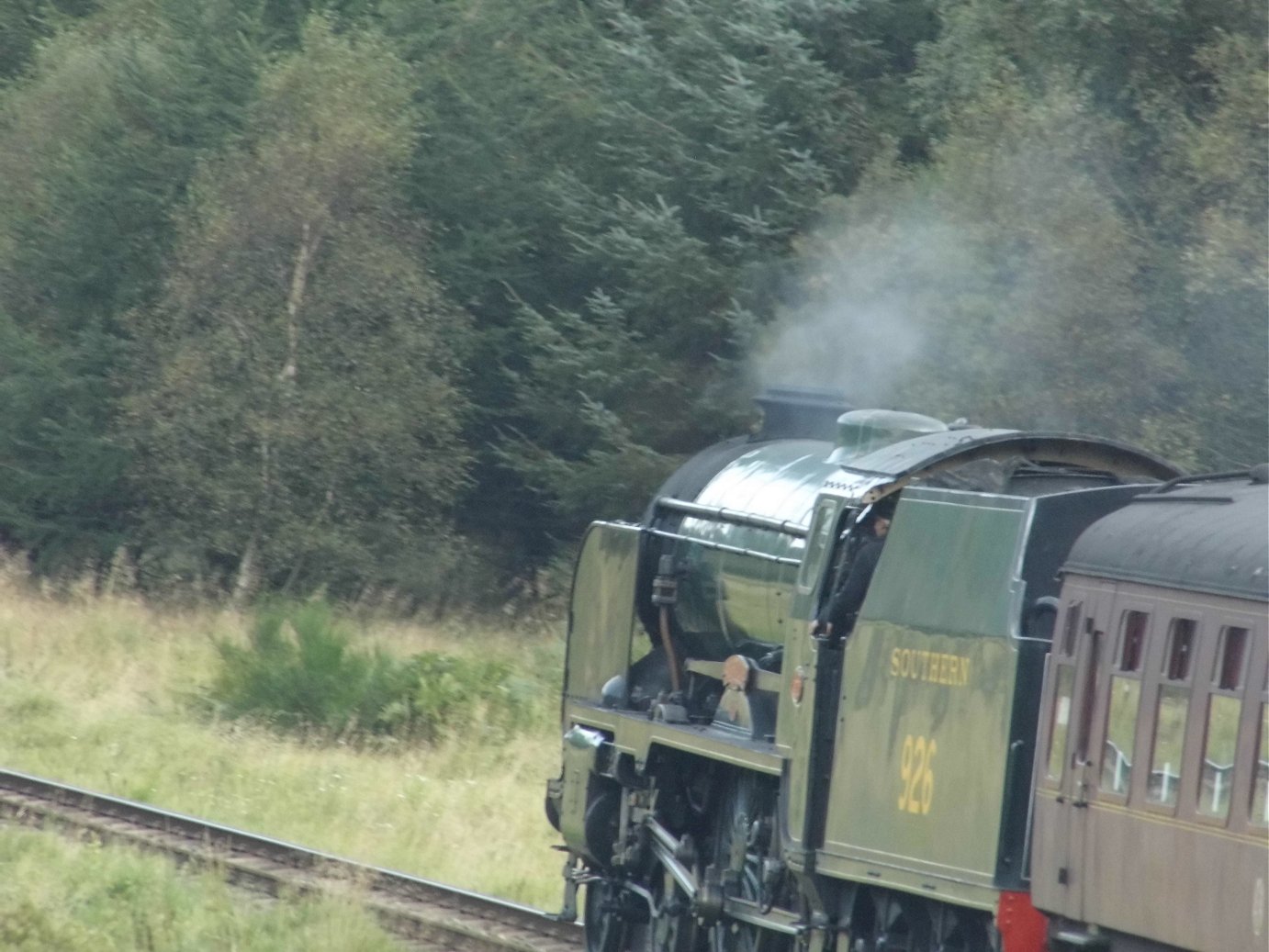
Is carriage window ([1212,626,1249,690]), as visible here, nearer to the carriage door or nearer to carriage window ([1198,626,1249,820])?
carriage window ([1198,626,1249,820])

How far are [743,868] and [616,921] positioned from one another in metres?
1.37

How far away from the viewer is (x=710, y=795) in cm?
953

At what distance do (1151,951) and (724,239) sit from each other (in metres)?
17.7

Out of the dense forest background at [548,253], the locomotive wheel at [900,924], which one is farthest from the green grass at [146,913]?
the dense forest background at [548,253]

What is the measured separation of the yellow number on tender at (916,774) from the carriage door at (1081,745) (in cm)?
72

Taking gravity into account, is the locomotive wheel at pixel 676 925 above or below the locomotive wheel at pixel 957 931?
below

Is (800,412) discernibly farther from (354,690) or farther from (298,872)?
(354,690)

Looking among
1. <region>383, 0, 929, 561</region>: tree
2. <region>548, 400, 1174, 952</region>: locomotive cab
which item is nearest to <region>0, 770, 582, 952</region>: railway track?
<region>548, 400, 1174, 952</region>: locomotive cab

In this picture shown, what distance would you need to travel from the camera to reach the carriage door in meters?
6.49

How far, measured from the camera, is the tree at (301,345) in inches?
943

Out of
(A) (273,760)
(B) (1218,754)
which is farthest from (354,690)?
(B) (1218,754)

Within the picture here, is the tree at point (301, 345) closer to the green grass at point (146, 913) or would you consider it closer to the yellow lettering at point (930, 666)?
the green grass at point (146, 913)

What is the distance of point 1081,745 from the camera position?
6.56 m

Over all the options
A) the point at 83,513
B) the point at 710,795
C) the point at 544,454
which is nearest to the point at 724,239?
the point at 544,454
